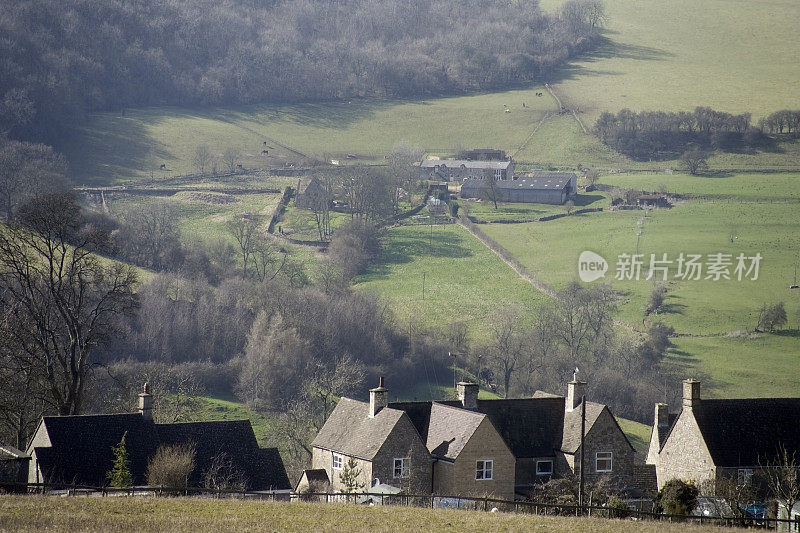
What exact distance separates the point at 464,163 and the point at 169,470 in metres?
124

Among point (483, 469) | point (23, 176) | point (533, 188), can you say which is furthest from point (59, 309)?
point (533, 188)

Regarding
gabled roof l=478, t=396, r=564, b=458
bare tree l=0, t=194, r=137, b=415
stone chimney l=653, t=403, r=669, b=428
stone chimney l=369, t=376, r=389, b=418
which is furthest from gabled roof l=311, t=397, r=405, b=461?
stone chimney l=653, t=403, r=669, b=428

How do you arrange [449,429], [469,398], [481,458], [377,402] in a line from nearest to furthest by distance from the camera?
[481,458] < [449,429] < [377,402] < [469,398]

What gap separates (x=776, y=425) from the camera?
4594 cm

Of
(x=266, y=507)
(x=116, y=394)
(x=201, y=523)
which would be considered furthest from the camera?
(x=116, y=394)

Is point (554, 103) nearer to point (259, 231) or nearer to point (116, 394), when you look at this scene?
point (259, 231)

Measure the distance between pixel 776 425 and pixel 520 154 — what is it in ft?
396

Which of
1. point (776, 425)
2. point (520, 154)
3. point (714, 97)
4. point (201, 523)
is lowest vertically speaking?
point (201, 523)

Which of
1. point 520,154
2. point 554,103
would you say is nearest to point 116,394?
point 520,154

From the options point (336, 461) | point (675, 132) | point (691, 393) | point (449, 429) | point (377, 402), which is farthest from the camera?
point (675, 132)

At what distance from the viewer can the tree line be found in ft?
513

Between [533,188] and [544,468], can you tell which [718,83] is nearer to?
[533,188]

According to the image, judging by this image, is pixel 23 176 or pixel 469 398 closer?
pixel 469 398

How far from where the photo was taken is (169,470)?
37.3 metres
